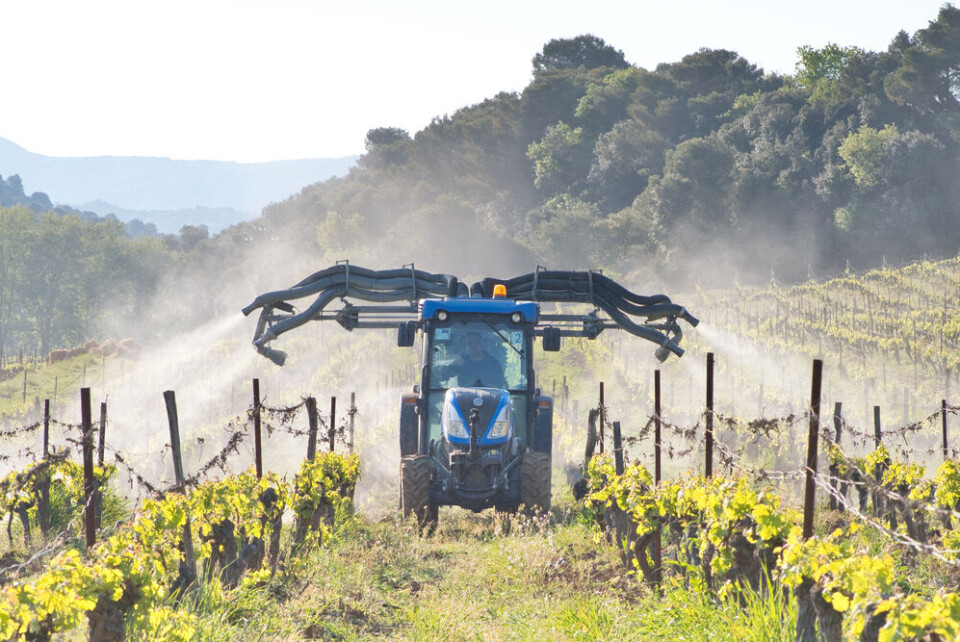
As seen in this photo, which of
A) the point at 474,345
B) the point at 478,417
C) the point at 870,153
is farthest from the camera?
the point at 870,153

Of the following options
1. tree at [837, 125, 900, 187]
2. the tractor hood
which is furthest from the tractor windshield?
tree at [837, 125, 900, 187]

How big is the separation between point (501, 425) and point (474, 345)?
1.15 m

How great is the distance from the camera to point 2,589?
4.83m

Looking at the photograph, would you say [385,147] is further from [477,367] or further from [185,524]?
[185,524]

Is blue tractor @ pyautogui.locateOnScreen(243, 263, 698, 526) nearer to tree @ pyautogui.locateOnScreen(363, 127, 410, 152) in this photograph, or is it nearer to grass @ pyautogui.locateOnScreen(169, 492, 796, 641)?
grass @ pyautogui.locateOnScreen(169, 492, 796, 641)

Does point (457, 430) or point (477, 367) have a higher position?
point (477, 367)

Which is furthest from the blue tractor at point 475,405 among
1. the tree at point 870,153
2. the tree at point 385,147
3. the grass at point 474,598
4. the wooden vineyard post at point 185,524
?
the tree at point 385,147

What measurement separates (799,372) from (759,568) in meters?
23.0

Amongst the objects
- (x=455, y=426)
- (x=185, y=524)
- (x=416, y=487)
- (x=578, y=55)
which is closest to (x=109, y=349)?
(x=416, y=487)

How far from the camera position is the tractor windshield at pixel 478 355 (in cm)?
1187

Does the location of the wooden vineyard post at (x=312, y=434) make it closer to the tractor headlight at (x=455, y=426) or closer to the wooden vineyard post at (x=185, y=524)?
the tractor headlight at (x=455, y=426)

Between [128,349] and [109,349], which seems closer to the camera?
[109,349]

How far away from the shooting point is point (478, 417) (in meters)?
11.1

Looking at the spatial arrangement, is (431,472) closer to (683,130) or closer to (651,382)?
(651,382)
